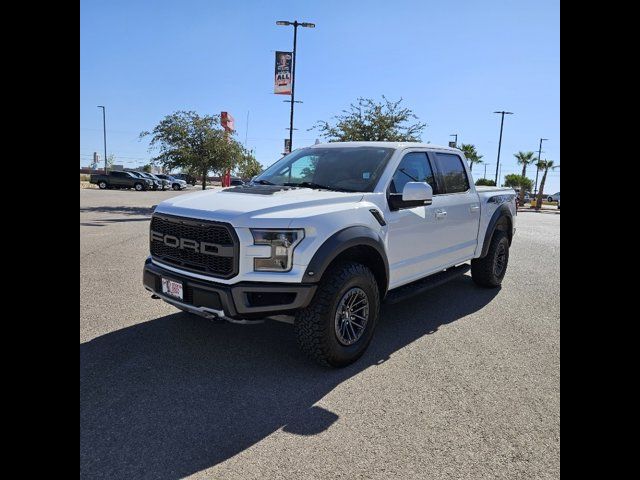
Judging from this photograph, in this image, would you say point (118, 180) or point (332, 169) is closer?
point (332, 169)

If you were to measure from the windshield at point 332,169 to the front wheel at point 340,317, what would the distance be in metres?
0.94

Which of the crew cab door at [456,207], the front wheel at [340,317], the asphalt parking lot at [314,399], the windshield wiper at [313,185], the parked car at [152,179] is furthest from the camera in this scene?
the parked car at [152,179]

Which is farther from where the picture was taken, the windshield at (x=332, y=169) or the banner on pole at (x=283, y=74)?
the banner on pole at (x=283, y=74)

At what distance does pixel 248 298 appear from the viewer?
10.5 ft

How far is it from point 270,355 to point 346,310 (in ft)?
2.75

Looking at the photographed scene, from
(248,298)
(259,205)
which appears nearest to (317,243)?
(259,205)

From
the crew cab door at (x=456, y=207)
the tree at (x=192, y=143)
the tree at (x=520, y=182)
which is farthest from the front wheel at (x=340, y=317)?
the tree at (x=520, y=182)

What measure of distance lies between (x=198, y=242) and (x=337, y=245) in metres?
1.09

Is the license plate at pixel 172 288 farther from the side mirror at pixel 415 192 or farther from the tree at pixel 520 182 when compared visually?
the tree at pixel 520 182

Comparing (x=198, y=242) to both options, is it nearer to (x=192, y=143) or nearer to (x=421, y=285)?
(x=421, y=285)

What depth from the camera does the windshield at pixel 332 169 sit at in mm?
4236

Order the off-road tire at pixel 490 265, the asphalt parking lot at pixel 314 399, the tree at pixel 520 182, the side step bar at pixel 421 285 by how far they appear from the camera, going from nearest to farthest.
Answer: the asphalt parking lot at pixel 314 399
the side step bar at pixel 421 285
the off-road tire at pixel 490 265
the tree at pixel 520 182

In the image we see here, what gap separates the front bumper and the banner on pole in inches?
736
